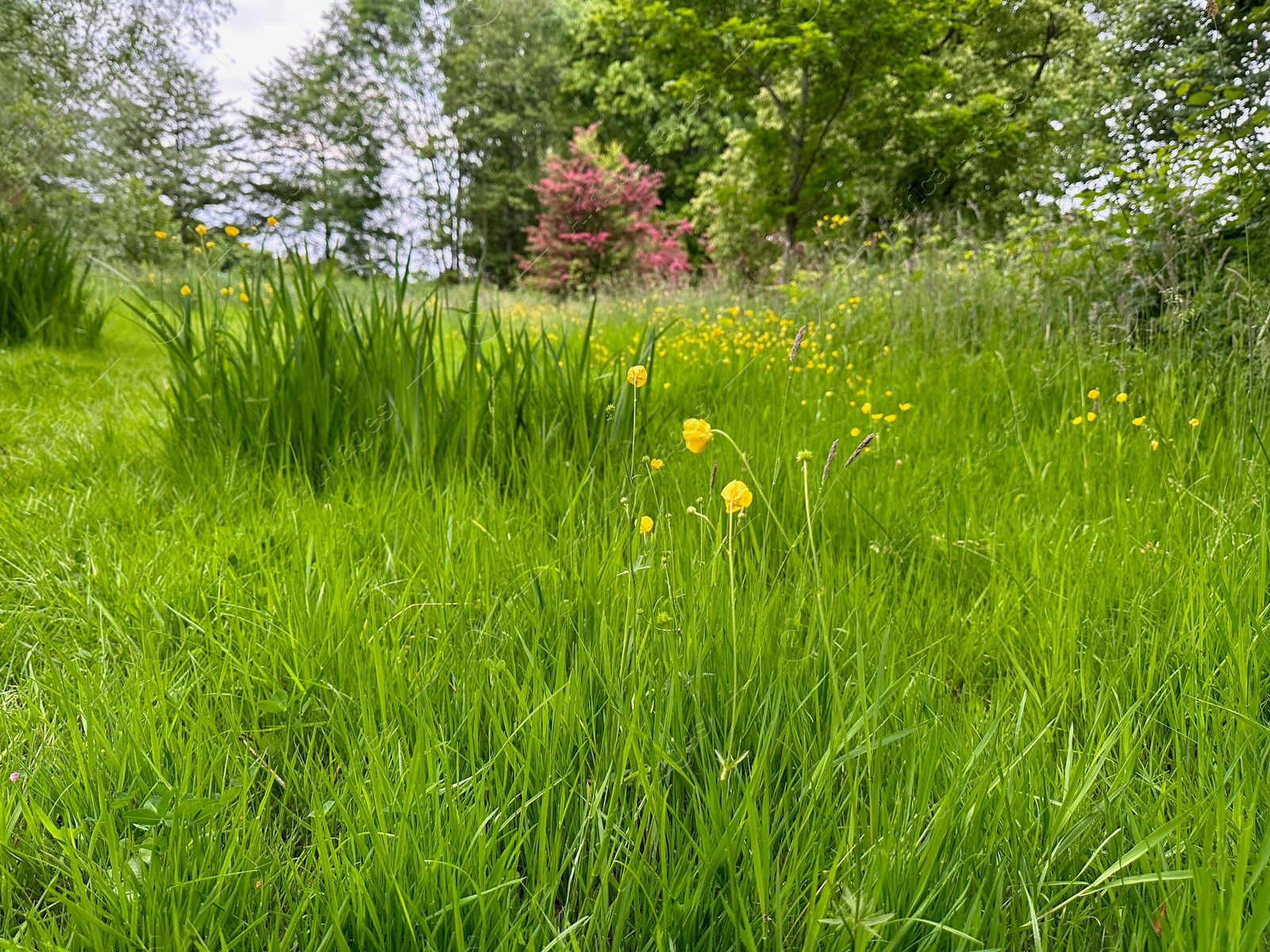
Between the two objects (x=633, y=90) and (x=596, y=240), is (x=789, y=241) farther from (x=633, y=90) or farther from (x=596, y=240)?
(x=633, y=90)

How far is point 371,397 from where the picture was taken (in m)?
2.28

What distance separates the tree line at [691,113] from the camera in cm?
284

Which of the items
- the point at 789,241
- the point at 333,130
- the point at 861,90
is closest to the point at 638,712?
the point at 333,130

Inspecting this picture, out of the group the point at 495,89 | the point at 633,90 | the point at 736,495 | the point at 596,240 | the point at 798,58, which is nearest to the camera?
the point at 736,495

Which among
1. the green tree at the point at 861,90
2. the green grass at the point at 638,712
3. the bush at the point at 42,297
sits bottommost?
the green grass at the point at 638,712

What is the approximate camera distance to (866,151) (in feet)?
33.0

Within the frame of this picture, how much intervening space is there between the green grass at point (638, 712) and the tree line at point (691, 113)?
120 centimetres

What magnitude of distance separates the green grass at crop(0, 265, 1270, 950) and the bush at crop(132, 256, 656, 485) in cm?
16

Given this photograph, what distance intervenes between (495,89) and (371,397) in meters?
3.66

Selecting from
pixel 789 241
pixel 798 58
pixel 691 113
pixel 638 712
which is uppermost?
pixel 798 58

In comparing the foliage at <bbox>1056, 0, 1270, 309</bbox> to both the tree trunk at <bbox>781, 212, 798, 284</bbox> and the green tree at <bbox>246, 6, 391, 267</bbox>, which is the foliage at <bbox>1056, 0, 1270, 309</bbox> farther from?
the tree trunk at <bbox>781, 212, 798, 284</bbox>

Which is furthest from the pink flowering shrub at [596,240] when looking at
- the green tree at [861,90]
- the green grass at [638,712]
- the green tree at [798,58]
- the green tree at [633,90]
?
the green grass at [638,712]

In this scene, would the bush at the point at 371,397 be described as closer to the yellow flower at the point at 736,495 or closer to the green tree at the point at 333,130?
the green tree at the point at 333,130

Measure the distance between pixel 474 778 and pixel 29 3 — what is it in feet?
22.2
